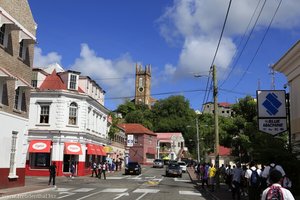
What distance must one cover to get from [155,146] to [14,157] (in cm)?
7717

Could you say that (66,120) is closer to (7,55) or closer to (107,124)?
(107,124)

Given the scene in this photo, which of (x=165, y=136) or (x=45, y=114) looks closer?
(x=45, y=114)

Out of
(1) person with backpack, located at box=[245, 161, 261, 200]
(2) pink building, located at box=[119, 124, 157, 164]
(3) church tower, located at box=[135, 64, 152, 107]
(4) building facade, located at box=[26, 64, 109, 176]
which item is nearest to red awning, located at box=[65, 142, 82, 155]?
(4) building facade, located at box=[26, 64, 109, 176]

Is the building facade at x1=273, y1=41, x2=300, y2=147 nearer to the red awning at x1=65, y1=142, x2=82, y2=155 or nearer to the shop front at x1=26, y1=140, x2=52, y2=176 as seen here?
the red awning at x1=65, y1=142, x2=82, y2=155

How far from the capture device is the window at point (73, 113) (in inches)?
1753

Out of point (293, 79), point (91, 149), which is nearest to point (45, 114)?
point (91, 149)

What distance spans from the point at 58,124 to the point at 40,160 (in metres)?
4.03

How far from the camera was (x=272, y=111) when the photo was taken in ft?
65.6

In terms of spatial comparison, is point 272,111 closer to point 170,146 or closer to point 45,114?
point 45,114

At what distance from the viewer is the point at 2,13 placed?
885 inches

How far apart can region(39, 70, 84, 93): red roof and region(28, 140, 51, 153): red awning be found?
5.53 m

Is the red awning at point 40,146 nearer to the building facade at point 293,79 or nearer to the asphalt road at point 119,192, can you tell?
the asphalt road at point 119,192

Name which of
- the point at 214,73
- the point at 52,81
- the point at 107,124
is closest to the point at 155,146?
the point at 107,124

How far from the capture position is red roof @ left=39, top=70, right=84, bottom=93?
1743 inches
